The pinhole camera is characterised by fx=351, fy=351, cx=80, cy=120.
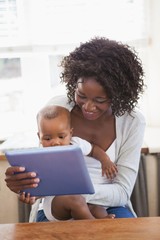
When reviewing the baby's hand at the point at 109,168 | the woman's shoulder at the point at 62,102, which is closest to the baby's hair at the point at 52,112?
the woman's shoulder at the point at 62,102

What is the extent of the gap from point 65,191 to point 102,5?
132 cm

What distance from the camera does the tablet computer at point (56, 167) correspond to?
93cm

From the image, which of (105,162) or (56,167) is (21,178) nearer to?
(56,167)

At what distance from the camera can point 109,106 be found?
134 centimetres

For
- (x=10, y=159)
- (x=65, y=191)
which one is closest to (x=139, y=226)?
(x=65, y=191)

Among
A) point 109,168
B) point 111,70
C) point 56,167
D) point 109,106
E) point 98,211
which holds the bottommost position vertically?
point 98,211

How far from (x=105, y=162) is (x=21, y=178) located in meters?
0.39

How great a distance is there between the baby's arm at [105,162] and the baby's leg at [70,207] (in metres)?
0.19

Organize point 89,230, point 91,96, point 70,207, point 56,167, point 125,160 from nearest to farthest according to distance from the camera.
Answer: point 89,230, point 56,167, point 70,207, point 91,96, point 125,160

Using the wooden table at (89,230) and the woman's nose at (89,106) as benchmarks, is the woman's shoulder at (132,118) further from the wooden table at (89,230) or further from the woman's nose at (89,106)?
the wooden table at (89,230)

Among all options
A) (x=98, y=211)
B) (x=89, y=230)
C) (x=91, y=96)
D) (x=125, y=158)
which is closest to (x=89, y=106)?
(x=91, y=96)

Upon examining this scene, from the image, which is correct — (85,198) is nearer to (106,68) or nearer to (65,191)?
(65,191)

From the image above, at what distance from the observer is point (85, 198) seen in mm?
1254

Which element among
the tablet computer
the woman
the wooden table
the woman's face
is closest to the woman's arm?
the woman
